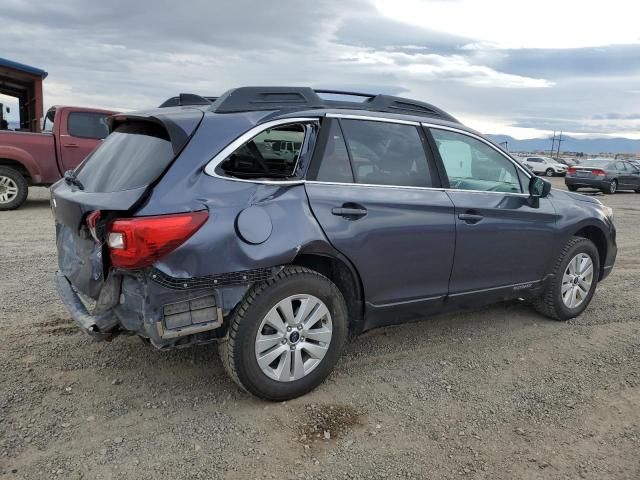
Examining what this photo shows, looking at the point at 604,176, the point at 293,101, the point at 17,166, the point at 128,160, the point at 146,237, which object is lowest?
the point at 604,176

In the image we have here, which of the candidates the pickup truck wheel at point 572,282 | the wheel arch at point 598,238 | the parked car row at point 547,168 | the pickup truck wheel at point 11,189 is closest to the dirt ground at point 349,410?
the pickup truck wheel at point 572,282

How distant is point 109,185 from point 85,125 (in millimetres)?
8089

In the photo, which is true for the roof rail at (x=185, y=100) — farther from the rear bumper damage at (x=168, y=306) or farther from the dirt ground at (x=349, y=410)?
the dirt ground at (x=349, y=410)

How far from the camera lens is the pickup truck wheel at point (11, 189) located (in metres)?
9.62

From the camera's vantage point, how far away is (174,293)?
2.83 m

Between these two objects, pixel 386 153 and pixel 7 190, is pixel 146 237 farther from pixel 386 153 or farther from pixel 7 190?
pixel 7 190

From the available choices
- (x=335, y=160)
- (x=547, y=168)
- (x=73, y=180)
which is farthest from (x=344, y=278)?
(x=547, y=168)

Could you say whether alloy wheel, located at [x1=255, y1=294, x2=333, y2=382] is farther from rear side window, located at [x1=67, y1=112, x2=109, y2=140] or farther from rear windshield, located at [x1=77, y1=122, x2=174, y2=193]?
rear side window, located at [x1=67, y1=112, x2=109, y2=140]

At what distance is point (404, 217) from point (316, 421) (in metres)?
1.40

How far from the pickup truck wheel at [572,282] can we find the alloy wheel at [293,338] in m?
2.42

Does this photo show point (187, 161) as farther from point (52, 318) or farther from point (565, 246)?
point (565, 246)

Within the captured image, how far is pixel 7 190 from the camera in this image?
9.66 meters

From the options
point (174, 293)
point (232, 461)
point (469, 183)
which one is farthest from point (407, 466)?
point (469, 183)

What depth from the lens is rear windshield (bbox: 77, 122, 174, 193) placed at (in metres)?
3.01
